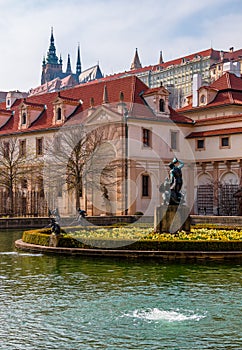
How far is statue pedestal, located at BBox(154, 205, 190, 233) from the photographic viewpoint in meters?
26.6

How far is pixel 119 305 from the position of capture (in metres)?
15.0

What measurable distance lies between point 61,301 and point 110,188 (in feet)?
109

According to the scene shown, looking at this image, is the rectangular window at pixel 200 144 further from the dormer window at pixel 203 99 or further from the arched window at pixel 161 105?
the dormer window at pixel 203 99

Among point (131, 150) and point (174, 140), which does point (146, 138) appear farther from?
point (174, 140)

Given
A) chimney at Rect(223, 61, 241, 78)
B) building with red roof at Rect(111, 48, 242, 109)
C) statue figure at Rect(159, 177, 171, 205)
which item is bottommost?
statue figure at Rect(159, 177, 171, 205)

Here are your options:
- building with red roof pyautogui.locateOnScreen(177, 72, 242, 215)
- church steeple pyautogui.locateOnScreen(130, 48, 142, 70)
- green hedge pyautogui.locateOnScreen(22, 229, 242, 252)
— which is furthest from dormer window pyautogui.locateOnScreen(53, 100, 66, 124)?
church steeple pyautogui.locateOnScreen(130, 48, 142, 70)

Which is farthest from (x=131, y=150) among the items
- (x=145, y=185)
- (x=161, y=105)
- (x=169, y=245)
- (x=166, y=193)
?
(x=169, y=245)

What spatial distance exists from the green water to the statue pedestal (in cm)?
438

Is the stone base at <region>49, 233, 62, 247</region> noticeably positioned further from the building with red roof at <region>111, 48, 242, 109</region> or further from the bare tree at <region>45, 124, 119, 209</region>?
the building with red roof at <region>111, 48, 242, 109</region>

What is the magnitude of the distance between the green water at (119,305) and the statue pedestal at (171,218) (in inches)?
172

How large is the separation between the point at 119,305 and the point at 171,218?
1200 centimetres

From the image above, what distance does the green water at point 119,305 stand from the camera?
1196 cm

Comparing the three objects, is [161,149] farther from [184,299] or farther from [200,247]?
[184,299]

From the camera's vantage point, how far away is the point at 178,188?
27234 millimetres
